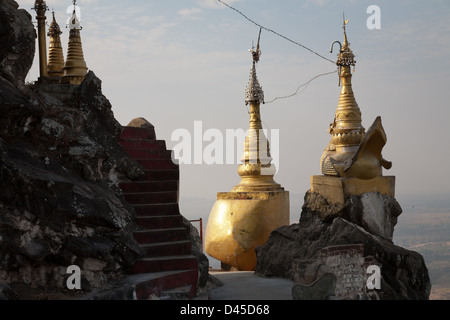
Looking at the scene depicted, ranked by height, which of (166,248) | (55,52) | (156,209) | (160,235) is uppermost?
(55,52)

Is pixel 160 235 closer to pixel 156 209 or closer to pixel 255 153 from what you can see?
pixel 156 209

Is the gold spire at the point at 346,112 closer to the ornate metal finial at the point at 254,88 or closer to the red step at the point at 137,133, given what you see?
the ornate metal finial at the point at 254,88

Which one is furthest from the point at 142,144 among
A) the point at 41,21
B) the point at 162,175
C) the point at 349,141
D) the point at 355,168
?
the point at 349,141

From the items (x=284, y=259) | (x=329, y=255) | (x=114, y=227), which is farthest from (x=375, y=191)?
(x=114, y=227)

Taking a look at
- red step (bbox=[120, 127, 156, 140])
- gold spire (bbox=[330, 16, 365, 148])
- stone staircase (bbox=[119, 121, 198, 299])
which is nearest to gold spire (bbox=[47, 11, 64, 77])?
red step (bbox=[120, 127, 156, 140])

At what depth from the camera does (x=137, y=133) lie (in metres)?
10.4

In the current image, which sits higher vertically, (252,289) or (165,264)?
(165,264)

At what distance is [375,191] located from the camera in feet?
38.1

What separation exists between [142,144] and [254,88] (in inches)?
261

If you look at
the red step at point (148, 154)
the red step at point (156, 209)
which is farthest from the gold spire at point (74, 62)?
the red step at point (156, 209)

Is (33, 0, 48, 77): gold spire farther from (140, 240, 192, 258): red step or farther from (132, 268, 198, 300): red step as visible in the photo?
(132, 268, 198, 300): red step

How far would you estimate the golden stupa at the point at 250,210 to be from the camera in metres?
14.4

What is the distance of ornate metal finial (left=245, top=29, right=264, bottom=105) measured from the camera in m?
16.1
